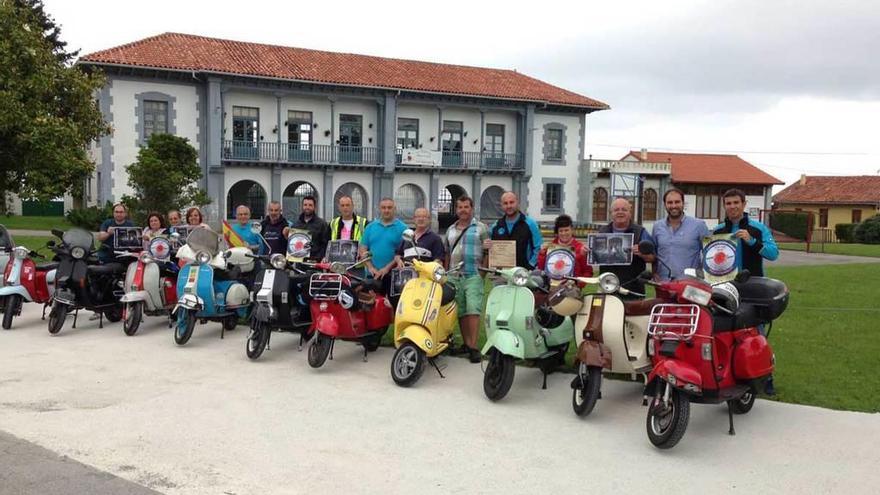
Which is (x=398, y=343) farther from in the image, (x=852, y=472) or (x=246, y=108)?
(x=246, y=108)

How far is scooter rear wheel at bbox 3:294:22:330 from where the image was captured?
938 centimetres

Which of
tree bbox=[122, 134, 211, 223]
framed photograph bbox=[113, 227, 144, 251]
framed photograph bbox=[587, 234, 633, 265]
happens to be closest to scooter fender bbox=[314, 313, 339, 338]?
framed photograph bbox=[587, 234, 633, 265]

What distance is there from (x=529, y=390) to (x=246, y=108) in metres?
31.5

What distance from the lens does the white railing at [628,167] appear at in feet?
142

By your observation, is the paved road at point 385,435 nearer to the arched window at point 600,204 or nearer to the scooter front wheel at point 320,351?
the scooter front wheel at point 320,351

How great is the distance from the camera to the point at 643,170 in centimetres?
4488

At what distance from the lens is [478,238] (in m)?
7.54

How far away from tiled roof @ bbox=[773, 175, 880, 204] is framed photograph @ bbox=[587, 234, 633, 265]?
57.4 m

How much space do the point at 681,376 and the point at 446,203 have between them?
36962 millimetres

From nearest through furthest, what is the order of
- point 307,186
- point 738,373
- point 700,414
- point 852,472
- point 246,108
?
point 852,472, point 738,373, point 700,414, point 246,108, point 307,186

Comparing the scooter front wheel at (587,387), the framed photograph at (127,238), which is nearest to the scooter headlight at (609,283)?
the scooter front wheel at (587,387)

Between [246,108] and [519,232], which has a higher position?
[246,108]

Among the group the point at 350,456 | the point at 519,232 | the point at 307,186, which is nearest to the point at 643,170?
the point at 307,186

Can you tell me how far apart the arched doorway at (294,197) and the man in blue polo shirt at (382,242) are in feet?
94.6
